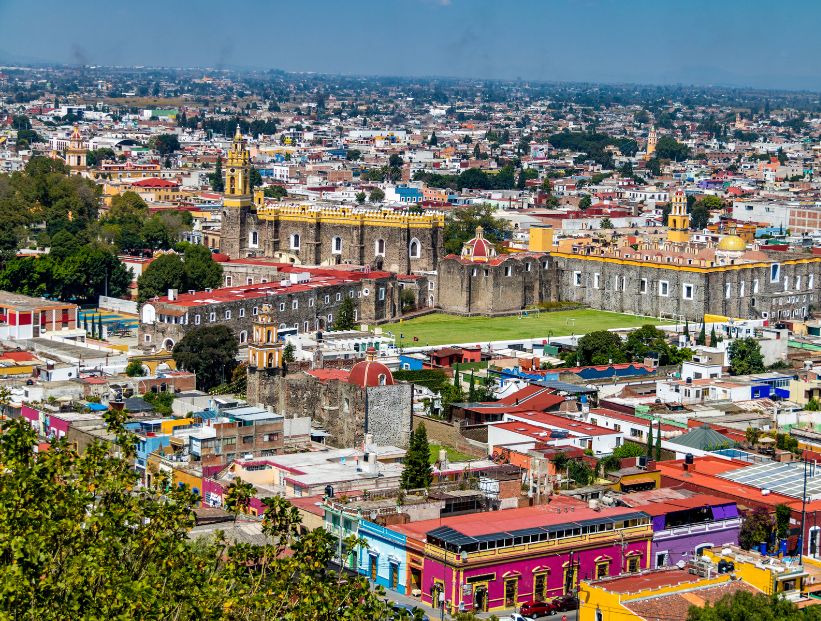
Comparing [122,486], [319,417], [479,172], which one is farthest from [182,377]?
[479,172]

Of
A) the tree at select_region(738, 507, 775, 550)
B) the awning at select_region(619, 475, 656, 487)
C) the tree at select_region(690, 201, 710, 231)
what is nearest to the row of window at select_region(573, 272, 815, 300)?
the tree at select_region(690, 201, 710, 231)

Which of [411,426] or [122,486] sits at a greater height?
[122,486]

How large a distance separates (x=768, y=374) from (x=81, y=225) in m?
29.3

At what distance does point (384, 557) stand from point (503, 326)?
2423 cm

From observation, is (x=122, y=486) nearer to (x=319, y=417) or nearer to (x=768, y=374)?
(x=319, y=417)

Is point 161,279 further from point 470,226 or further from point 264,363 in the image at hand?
point 470,226

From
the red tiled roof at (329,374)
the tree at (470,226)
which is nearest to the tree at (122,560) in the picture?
the red tiled roof at (329,374)

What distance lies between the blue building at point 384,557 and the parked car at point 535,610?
5.42 feet

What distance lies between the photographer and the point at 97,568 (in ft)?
42.0

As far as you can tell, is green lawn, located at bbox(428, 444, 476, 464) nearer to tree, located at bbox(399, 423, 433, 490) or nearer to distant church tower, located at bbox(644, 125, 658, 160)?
tree, located at bbox(399, 423, 433, 490)

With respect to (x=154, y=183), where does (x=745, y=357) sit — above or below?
Answer: below

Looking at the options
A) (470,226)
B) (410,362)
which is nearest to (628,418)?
(410,362)

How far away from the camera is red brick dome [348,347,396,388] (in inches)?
1165

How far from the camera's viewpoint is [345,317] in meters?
44.0
